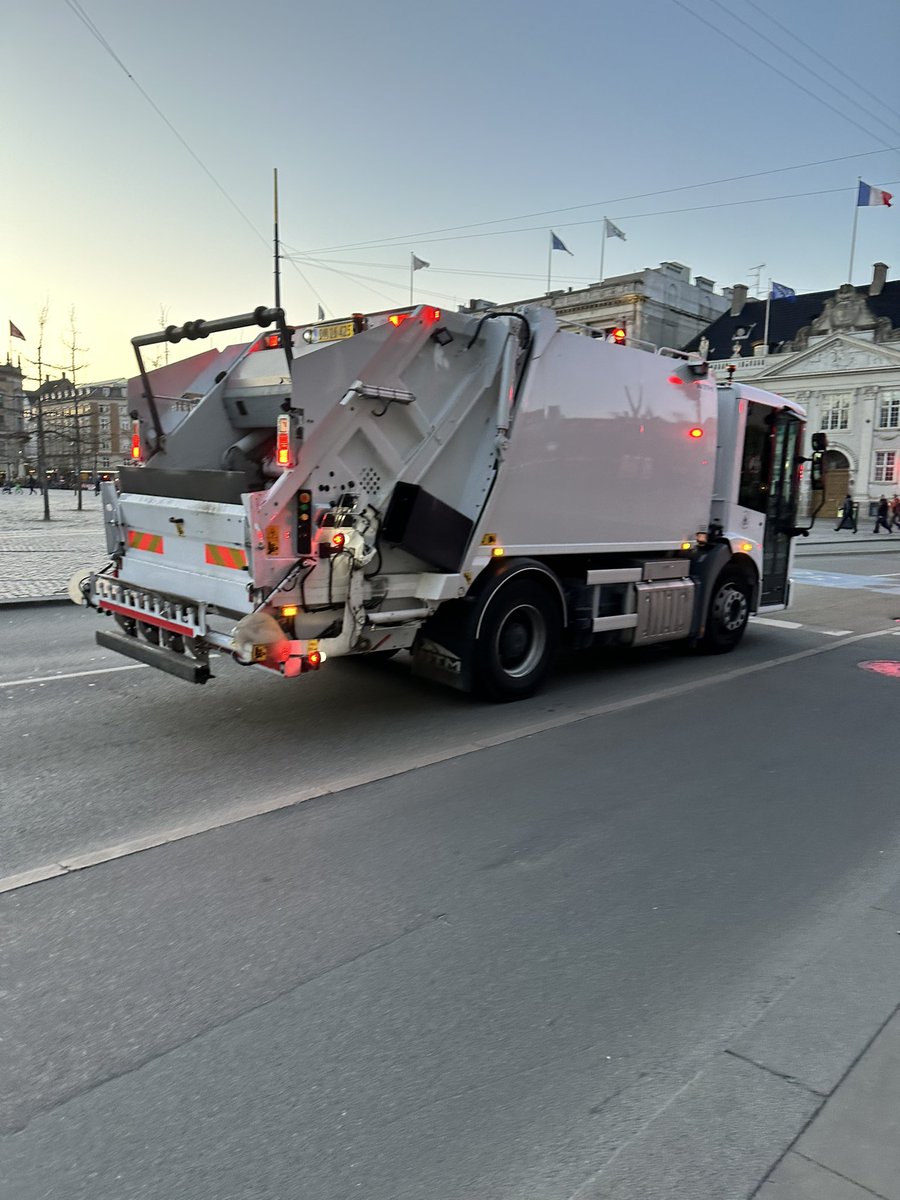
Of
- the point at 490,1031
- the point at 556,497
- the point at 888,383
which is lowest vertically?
the point at 490,1031

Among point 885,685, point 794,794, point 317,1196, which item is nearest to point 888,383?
point 885,685

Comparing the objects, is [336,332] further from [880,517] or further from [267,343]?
[880,517]

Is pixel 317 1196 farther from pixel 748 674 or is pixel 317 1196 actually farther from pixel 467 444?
pixel 748 674

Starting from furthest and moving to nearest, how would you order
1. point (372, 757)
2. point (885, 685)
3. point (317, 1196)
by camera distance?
point (885, 685)
point (372, 757)
point (317, 1196)

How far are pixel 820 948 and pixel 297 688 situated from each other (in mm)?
4624

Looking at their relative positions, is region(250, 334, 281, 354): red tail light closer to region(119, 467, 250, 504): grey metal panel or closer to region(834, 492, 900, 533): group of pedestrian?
region(119, 467, 250, 504): grey metal panel

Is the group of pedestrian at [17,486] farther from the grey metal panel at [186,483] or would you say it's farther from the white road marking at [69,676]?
the grey metal panel at [186,483]

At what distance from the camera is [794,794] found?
502 centimetres

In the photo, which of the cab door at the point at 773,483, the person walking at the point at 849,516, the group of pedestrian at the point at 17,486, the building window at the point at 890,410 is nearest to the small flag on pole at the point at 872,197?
the person walking at the point at 849,516

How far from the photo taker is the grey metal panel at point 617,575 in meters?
7.44

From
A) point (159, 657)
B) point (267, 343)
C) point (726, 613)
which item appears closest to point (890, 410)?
point (726, 613)

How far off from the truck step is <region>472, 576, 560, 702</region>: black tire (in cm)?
209

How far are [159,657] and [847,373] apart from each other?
60950 mm

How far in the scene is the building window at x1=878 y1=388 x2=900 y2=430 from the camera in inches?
2169
